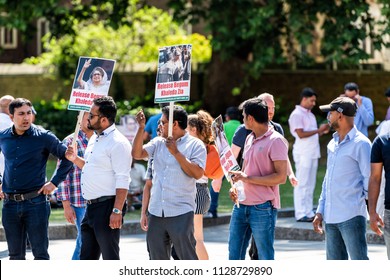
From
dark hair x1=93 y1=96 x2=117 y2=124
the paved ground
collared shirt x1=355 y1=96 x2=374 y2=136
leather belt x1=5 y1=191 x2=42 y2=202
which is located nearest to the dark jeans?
dark hair x1=93 y1=96 x2=117 y2=124

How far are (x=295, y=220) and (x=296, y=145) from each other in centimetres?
115

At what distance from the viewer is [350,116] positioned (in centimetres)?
923

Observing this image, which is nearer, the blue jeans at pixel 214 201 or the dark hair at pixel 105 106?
the dark hair at pixel 105 106

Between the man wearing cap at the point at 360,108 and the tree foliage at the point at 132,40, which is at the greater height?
the tree foliage at the point at 132,40

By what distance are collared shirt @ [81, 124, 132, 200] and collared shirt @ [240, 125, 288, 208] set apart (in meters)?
1.08

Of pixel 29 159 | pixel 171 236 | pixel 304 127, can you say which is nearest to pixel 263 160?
pixel 171 236

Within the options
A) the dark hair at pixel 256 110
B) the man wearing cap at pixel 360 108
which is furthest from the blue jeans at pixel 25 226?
the man wearing cap at pixel 360 108

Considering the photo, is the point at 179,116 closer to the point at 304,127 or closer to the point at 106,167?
the point at 106,167

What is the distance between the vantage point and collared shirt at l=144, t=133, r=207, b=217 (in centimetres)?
935

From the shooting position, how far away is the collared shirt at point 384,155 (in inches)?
340

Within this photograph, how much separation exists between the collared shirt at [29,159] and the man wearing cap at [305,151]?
598cm

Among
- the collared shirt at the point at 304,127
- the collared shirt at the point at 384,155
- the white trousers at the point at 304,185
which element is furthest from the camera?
the white trousers at the point at 304,185

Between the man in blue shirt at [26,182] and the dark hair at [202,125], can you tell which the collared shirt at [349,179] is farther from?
the man in blue shirt at [26,182]

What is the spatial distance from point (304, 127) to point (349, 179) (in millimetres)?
6540
